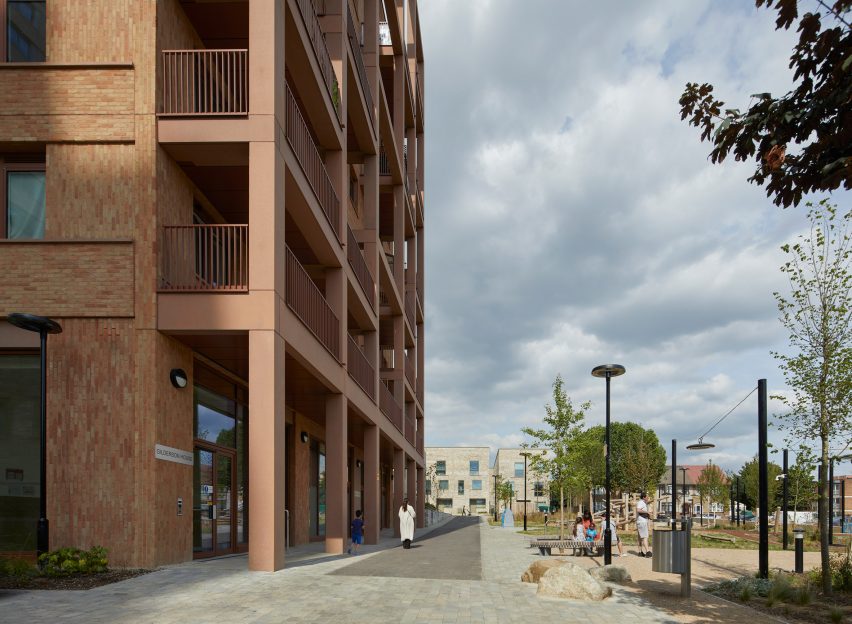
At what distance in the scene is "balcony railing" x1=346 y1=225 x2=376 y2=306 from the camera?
23.2 m

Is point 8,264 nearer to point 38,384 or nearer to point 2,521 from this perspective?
point 38,384

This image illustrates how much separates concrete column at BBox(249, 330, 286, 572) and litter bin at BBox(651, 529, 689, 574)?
6347 millimetres

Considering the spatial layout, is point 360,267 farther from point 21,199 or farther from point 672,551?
point 672,551

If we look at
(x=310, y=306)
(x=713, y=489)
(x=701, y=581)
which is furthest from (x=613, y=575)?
(x=713, y=489)

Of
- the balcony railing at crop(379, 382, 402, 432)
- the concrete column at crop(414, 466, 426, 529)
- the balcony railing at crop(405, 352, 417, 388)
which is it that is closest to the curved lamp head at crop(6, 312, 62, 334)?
the balcony railing at crop(379, 382, 402, 432)

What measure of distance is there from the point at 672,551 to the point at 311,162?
11.5 meters

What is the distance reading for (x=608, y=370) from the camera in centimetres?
1916

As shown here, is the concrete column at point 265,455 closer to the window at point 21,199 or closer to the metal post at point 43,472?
the metal post at point 43,472

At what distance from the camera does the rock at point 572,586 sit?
1194cm

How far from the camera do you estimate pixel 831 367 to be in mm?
14258

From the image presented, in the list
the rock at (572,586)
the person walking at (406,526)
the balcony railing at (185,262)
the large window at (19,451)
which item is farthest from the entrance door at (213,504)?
the rock at (572,586)

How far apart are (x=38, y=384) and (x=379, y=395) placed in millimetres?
16632

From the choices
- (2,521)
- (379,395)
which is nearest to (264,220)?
(2,521)

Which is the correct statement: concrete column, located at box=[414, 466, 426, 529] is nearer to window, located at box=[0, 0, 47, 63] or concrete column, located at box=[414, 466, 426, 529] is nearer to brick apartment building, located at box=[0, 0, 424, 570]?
brick apartment building, located at box=[0, 0, 424, 570]
